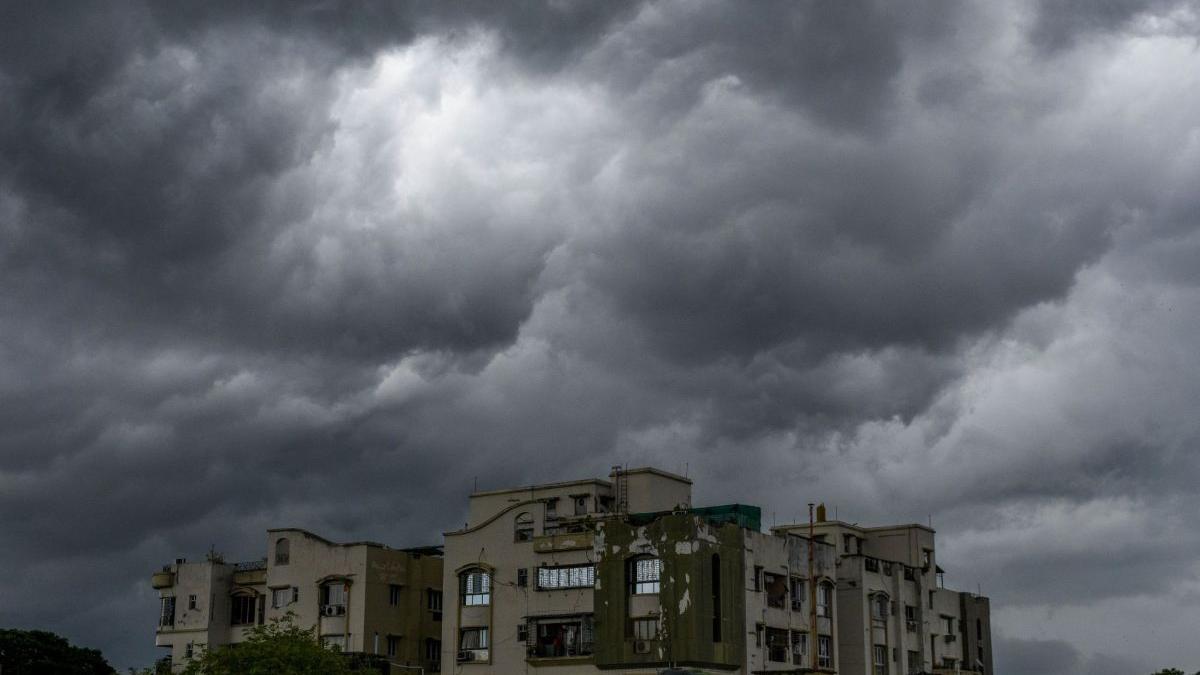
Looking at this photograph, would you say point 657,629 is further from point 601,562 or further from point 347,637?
point 347,637

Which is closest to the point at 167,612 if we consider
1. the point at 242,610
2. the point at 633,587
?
the point at 242,610

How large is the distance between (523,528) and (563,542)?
232 inches

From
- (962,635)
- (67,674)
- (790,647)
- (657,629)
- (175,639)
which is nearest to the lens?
(657,629)

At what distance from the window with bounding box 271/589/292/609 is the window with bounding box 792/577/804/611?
39425 millimetres

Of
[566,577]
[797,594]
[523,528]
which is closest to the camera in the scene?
[566,577]

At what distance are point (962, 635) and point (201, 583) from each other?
66256 millimetres

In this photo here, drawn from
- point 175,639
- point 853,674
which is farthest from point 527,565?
point 175,639

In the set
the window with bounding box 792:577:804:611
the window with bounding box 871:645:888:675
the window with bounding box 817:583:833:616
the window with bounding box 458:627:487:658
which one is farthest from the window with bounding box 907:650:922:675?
the window with bounding box 458:627:487:658

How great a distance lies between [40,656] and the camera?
450 feet

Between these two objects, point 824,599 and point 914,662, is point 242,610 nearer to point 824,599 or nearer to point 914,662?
point 824,599

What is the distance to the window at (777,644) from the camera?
329ft

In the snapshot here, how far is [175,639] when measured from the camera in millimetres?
119500

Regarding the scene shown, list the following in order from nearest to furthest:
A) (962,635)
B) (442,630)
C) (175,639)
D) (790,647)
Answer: (790,647), (442,630), (175,639), (962,635)

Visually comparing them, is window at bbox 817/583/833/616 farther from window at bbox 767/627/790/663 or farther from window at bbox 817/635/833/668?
window at bbox 767/627/790/663
